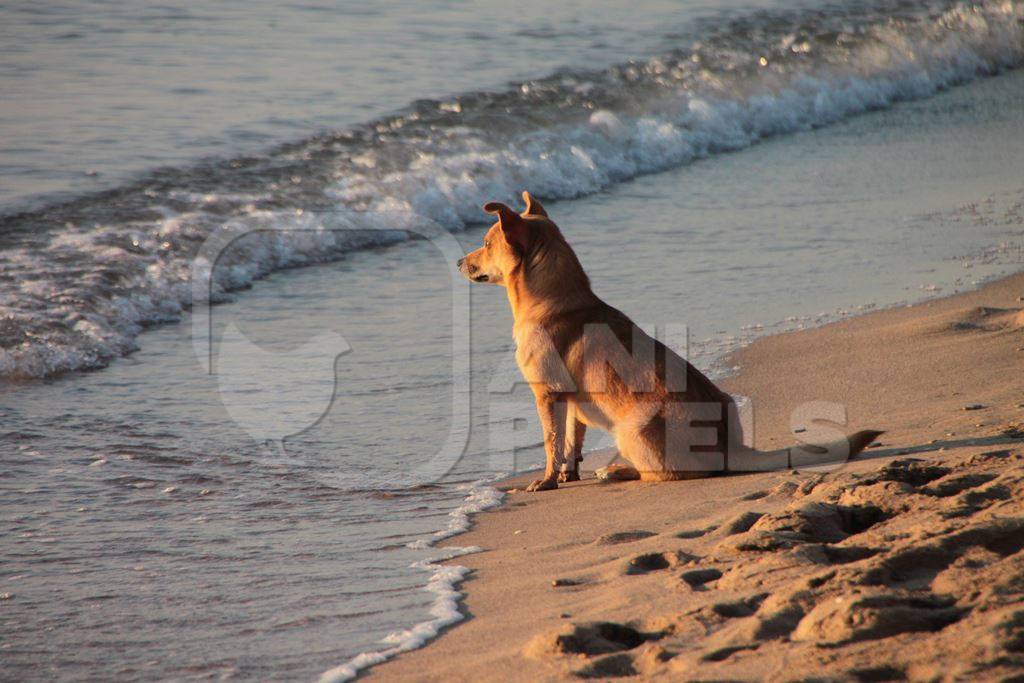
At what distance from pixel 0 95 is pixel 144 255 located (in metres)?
5.47

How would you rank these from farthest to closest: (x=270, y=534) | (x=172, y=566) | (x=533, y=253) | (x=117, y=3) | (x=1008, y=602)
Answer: (x=117, y=3) < (x=533, y=253) < (x=270, y=534) < (x=172, y=566) < (x=1008, y=602)

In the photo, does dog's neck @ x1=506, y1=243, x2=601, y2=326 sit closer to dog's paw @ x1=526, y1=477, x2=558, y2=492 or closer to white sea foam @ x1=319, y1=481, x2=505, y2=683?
dog's paw @ x1=526, y1=477, x2=558, y2=492

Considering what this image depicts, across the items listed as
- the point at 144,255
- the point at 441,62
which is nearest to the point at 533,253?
the point at 144,255

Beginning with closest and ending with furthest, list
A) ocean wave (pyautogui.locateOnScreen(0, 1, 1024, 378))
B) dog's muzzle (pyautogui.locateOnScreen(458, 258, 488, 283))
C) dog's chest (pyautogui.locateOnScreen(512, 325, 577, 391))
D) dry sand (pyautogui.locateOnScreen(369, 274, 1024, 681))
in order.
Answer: dry sand (pyautogui.locateOnScreen(369, 274, 1024, 681)) → dog's chest (pyautogui.locateOnScreen(512, 325, 577, 391)) → dog's muzzle (pyautogui.locateOnScreen(458, 258, 488, 283)) → ocean wave (pyautogui.locateOnScreen(0, 1, 1024, 378))

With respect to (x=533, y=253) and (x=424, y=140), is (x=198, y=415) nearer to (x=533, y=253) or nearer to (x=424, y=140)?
(x=533, y=253)

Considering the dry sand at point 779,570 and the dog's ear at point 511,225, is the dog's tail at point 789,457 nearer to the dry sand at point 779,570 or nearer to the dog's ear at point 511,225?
the dry sand at point 779,570

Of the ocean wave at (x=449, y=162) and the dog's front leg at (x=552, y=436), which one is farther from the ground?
the ocean wave at (x=449, y=162)

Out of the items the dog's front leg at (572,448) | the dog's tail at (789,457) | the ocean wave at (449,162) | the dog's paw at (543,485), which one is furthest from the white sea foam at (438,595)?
the ocean wave at (449,162)

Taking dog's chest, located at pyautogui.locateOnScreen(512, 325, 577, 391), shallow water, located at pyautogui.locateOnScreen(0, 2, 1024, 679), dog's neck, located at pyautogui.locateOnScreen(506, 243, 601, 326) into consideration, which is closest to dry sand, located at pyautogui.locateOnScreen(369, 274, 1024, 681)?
shallow water, located at pyautogui.locateOnScreen(0, 2, 1024, 679)

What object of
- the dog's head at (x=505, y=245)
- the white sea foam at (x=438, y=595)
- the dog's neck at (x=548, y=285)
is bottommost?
the white sea foam at (x=438, y=595)

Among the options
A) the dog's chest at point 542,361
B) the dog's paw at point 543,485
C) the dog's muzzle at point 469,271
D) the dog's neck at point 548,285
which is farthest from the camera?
the dog's muzzle at point 469,271

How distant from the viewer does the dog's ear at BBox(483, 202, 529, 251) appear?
259 inches

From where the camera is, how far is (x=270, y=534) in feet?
18.1

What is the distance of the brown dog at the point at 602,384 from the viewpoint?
6.00 metres
